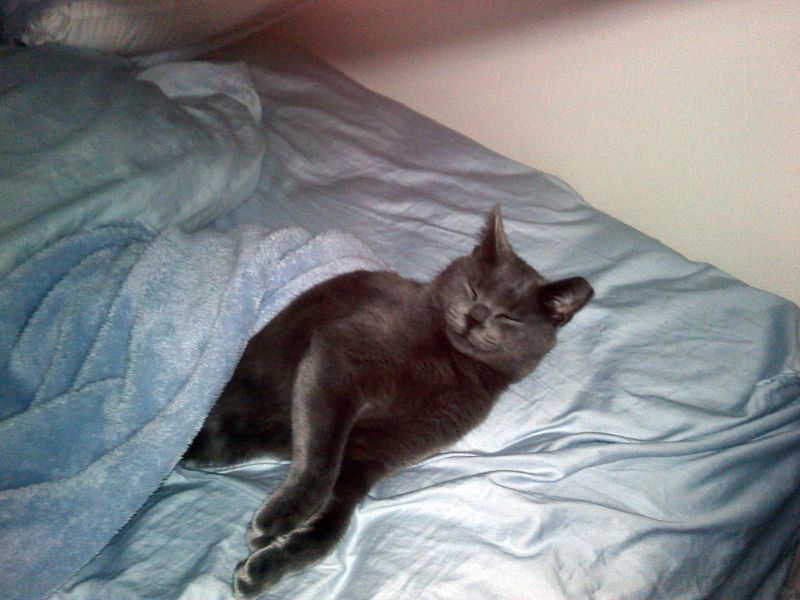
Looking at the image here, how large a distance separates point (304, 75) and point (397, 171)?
57cm

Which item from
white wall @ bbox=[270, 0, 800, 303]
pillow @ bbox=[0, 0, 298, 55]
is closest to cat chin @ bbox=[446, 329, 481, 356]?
white wall @ bbox=[270, 0, 800, 303]

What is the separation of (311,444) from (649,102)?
1.09 m

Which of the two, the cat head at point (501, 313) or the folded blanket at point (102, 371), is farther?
the cat head at point (501, 313)

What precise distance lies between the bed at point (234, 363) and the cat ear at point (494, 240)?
19 cm

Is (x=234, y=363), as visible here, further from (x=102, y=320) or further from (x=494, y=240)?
(x=494, y=240)

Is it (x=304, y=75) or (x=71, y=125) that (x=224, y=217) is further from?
(x=304, y=75)

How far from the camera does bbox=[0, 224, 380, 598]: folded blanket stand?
2.46 feet

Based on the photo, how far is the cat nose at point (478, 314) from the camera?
1055 mm

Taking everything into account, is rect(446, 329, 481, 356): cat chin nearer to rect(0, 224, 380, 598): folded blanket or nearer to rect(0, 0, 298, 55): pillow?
rect(0, 224, 380, 598): folded blanket

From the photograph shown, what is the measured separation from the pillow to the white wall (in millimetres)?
482

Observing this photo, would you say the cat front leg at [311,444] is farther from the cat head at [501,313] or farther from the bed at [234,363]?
the cat head at [501,313]

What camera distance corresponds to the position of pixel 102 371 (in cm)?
88

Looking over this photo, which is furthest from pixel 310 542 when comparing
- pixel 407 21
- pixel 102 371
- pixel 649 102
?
pixel 407 21

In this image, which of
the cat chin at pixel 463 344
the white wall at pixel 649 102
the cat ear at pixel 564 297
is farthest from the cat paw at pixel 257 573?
the white wall at pixel 649 102
